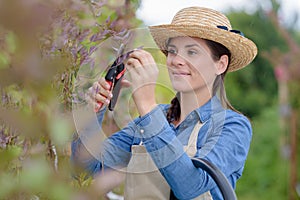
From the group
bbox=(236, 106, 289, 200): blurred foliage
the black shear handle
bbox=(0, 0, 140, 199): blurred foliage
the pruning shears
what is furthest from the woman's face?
bbox=(236, 106, 289, 200): blurred foliage

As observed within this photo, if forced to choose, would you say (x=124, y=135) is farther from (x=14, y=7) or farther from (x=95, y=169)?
(x=14, y=7)

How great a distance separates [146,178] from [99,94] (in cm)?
47

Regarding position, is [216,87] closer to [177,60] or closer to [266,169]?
[177,60]

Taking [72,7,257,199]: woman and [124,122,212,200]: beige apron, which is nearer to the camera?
[72,7,257,199]: woman

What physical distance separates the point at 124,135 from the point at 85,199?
1.27 metres

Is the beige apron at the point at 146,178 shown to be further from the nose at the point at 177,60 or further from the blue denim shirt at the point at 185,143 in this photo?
the nose at the point at 177,60

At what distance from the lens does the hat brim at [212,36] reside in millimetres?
1897

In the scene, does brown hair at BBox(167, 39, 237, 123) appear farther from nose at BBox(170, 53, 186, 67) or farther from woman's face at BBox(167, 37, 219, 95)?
nose at BBox(170, 53, 186, 67)

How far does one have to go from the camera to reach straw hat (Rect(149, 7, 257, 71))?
1.96 m

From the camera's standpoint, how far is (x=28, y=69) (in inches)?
24.9

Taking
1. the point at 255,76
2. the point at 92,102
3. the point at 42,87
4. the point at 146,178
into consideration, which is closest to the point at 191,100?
the point at 146,178

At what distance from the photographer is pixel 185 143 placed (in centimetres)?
190

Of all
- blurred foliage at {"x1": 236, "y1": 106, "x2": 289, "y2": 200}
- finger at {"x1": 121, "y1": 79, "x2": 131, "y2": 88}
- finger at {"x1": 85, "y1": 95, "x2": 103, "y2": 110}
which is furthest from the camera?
blurred foliage at {"x1": 236, "y1": 106, "x2": 289, "y2": 200}

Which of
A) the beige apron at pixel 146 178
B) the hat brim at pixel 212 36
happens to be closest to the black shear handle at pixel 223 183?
the beige apron at pixel 146 178
